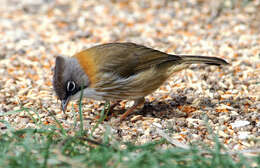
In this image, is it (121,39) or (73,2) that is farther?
(73,2)

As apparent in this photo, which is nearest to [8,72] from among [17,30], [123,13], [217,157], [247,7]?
[17,30]

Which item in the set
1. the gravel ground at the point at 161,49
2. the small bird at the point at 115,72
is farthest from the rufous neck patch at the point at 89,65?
the gravel ground at the point at 161,49

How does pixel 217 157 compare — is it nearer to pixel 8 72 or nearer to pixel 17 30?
pixel 8 72

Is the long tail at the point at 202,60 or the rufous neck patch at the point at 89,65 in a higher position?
the long tail at the point at 202,60

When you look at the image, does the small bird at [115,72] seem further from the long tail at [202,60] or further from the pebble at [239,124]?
the pebble at [239,124]

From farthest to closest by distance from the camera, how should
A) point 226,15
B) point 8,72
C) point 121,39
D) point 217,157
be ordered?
point 226,15
point 121,39
point 8,72
point 217,157

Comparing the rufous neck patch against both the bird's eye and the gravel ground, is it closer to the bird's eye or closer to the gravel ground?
the bird's eye
